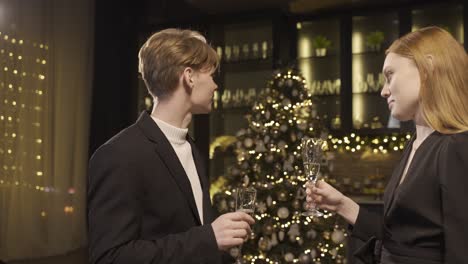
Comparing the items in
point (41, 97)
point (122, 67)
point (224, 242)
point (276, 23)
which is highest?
point (276, 23)

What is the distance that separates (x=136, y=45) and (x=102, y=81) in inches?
26.6

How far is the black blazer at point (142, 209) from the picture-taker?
1.29 meters

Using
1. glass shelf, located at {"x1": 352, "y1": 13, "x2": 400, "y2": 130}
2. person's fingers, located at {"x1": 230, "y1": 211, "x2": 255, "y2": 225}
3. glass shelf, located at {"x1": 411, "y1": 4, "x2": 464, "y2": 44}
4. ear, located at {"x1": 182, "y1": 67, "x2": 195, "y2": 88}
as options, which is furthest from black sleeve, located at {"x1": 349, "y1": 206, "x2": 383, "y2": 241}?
glass shelf, located at {"x1": 411, "y1": 4, "x2": 464, "y2": 44}

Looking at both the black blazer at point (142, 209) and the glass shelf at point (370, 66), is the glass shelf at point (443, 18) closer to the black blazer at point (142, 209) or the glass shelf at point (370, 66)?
the glass shelf at point (370, 66)

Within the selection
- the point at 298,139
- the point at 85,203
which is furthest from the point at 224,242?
the point at 85,203

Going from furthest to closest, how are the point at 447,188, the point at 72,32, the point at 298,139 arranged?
1. the point at 72,32
2. the point at 298,139
3. the point at 447,188

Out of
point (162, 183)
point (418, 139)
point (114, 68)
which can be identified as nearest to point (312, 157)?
point (418, 139)

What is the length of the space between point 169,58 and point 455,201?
2.81 ft

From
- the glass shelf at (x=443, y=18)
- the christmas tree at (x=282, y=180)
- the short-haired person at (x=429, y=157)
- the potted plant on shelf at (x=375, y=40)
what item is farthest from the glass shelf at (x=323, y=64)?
the short-haired person at (x=429, y=157)

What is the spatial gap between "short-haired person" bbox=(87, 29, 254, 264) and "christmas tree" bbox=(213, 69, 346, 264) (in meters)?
2.86

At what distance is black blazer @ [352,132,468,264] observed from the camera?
1281 mm

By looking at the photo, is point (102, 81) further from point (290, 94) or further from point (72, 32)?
point (290, 94)

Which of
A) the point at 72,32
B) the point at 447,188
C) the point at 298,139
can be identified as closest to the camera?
the point at 447,188

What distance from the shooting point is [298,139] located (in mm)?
4488
